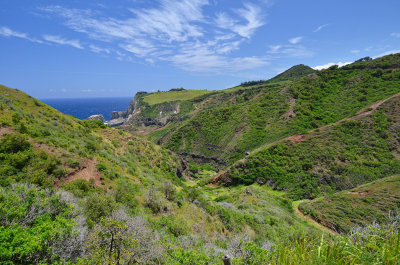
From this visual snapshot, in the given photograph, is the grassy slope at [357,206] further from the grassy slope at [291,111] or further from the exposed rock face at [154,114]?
the exposed rock face at [154,114]

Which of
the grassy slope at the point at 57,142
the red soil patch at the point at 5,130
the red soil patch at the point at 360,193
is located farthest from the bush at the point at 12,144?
the red soil patch at the point at 360,193

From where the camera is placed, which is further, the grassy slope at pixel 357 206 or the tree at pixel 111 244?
the grassy slope at pixel 357 206

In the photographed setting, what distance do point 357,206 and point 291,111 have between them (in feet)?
108

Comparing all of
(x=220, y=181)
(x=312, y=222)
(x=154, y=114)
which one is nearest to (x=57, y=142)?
(x=312, y=222)

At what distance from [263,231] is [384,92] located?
1902 inches

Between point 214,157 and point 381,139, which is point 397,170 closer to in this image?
point 381,139

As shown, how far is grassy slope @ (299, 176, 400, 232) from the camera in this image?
17.9 metres

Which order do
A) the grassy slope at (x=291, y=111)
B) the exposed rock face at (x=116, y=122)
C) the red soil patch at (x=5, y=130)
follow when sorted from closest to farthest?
the red soil patch at (x=5, y=130) → the grassy slope at (x=291, y=111) → the exposed rock face at (x=116, y=122)

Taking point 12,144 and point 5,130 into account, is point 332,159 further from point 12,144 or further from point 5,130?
point 5,130

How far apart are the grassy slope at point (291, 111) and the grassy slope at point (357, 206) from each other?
20.3 meters

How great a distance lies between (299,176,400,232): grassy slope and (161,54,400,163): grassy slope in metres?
20.3

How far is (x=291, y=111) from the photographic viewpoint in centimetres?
4866

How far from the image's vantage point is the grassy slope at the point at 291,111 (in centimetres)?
4316

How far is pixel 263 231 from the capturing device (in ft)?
43.4
